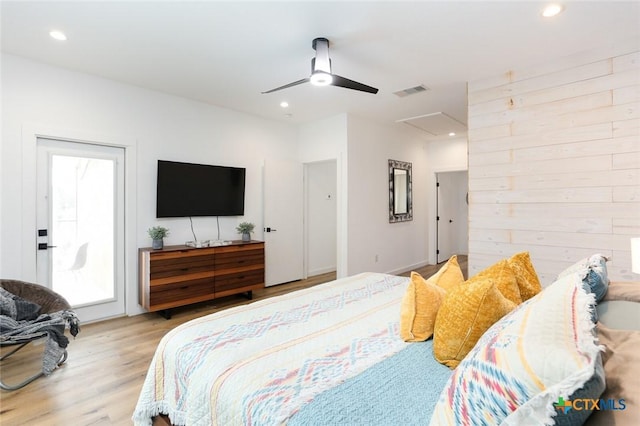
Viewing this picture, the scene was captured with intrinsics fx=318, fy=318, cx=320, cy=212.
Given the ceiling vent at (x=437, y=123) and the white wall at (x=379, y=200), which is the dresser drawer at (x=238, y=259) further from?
the ceiling vent at (x=437, y=123)

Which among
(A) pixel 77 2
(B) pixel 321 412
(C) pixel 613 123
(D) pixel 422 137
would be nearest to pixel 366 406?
(B) pixel 321 412

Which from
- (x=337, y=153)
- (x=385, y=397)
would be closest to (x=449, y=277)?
(x=385, y=397)

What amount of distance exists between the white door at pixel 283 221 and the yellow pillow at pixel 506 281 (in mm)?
3938

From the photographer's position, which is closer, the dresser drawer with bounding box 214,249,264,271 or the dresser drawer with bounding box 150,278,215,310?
the dresser drawer with bounding box 150,278,215,310

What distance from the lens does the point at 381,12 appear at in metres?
2.38

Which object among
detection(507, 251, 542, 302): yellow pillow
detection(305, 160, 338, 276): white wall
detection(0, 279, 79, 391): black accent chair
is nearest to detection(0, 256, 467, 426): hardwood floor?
detection(0, 279, 79, 391): black accent chair

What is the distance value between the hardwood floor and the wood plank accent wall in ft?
11.5

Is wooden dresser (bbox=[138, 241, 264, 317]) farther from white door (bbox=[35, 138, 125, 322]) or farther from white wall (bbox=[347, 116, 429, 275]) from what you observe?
white wall (bbox=[347, 116, 429, 275])

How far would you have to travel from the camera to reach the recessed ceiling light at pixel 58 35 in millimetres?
2648

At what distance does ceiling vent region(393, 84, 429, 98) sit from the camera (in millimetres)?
3885

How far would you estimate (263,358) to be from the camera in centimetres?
135

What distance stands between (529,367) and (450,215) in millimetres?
7540

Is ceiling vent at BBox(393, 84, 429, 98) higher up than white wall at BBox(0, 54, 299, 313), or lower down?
higher up

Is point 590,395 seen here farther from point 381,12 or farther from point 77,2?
point 77,2
